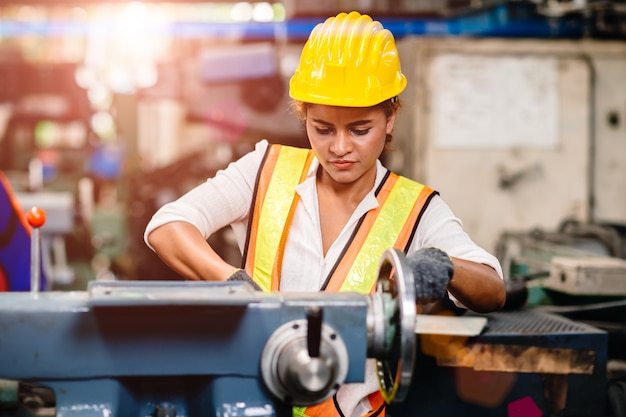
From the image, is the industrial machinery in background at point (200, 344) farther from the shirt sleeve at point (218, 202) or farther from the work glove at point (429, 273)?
the shirt sleeve at point (218, 202)

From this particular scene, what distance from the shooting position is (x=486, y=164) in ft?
11.4

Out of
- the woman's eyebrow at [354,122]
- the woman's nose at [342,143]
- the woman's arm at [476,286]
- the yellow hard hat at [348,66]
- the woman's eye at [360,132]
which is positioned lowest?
the woman's arm at [476,286]

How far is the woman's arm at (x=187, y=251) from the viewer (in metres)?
1.50

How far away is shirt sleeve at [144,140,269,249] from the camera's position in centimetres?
162

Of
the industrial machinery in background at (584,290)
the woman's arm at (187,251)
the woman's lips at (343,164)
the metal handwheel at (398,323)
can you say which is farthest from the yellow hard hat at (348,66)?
the industrial machinery in background at (584,290)

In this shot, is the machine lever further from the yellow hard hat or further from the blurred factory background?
the blurred factory background

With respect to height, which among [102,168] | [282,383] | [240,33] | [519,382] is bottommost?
[102,168]

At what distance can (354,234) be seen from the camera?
167cm

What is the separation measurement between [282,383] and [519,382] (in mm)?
866

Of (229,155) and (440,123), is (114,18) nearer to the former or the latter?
(229,155)

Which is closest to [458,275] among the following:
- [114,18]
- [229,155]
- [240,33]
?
[229,155]

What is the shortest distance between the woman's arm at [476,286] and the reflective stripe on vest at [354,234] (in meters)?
0.21

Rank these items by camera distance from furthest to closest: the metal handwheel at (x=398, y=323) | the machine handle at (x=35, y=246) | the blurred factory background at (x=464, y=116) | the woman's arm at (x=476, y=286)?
1. the blurred factory background at (x=464, y=116)
2. the woman's arm at (x=476, y=286)
3. the machine handle at (x=35, y=246)
4. the metal handwheel at (x=398, y=323)

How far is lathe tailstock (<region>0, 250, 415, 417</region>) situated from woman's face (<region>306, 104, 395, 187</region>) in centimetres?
47
